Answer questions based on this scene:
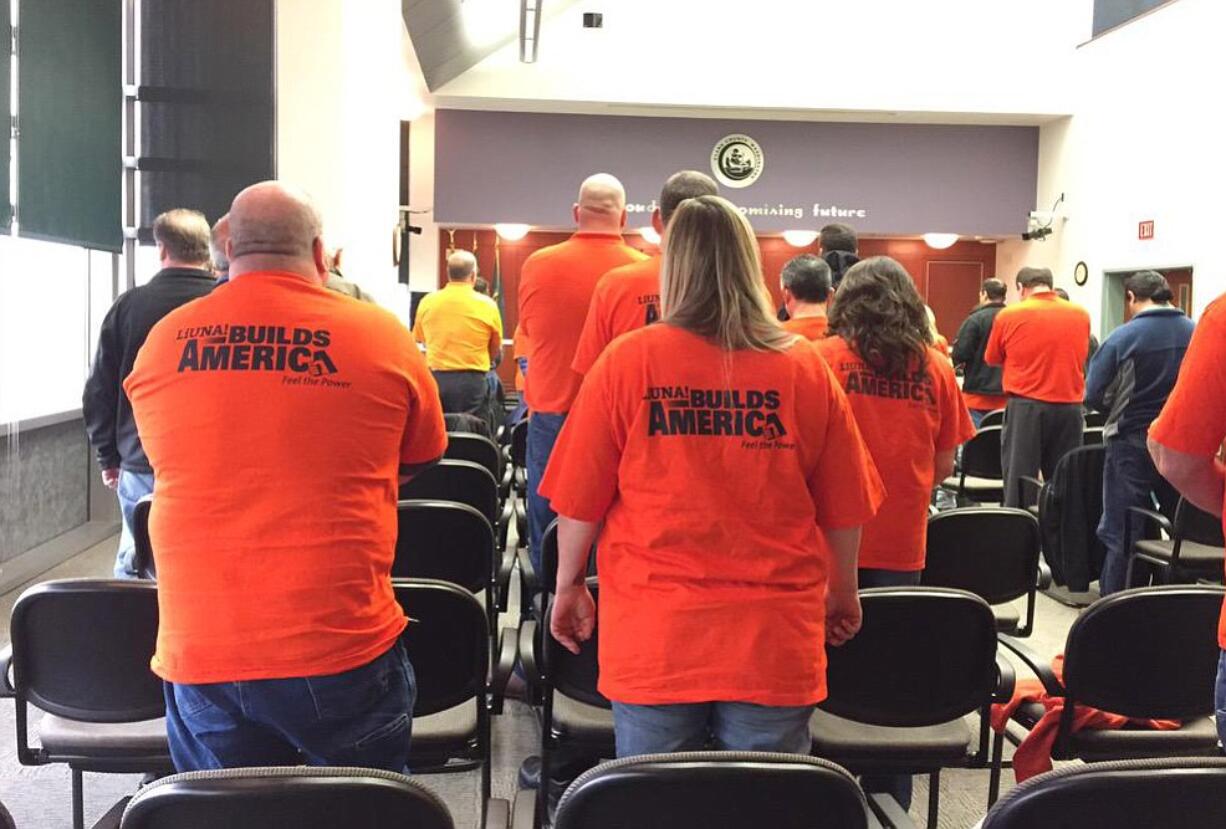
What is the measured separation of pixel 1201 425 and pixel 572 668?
4.47 ft

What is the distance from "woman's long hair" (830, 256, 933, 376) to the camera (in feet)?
9.12

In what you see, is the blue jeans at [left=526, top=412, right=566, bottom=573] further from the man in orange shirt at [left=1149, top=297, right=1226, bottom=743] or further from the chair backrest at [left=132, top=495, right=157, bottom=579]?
the man in orange shirt at [left=1149, top=297, right=1226, bottom=743]

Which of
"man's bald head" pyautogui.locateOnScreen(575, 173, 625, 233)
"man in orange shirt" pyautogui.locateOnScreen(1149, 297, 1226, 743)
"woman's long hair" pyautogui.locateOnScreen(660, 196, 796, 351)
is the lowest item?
"man in orange shirt" pyautogui.locateOnScreen(1149, 297, 1226, 743)

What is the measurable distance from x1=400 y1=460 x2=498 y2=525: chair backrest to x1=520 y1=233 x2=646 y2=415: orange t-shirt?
330 mm

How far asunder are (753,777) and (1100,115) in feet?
36.3

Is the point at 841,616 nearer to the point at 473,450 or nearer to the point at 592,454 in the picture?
the point at 592,454

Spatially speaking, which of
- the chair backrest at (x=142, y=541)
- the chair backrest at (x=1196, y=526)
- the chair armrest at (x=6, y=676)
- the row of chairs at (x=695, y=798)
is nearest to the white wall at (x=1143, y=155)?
the chair backrest at (x=1196, y=526)

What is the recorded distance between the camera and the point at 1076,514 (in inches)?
213

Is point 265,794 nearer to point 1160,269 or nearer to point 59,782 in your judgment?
point 59,782

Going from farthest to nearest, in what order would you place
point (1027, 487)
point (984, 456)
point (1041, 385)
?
point (984, 456), point (1041, 385), point (1027, 487)

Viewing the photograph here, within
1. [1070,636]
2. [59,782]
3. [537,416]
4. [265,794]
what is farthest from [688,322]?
[59,782]

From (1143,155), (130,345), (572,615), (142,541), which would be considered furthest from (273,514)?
(1143,155)

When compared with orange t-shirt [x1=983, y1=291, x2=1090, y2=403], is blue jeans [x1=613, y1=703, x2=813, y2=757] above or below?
below

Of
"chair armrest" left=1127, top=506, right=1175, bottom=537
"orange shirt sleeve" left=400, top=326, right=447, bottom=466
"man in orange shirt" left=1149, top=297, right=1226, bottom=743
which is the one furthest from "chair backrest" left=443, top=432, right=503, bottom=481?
"man in orange shirt" left=1149, top=297, right=1226, bottom=743
